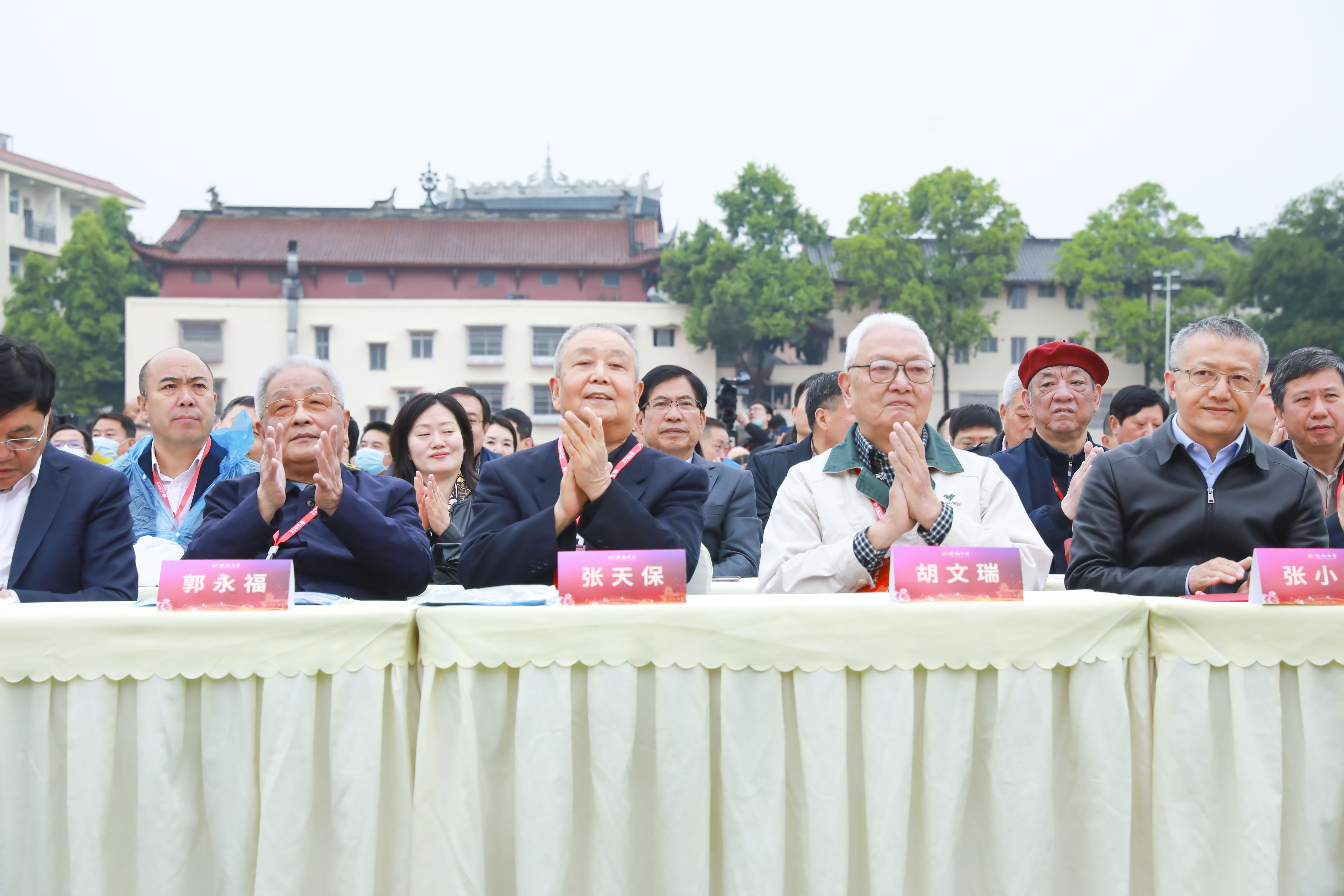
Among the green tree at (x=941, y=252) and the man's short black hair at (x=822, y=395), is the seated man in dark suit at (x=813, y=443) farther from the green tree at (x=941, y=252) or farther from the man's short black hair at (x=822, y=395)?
the green tree at (x=941, y=252)

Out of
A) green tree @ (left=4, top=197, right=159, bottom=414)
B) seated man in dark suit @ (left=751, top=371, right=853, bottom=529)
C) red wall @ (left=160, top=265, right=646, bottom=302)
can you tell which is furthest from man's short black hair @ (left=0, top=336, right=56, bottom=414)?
green tree @ (left=4, top=197, right=159, bottom=414)

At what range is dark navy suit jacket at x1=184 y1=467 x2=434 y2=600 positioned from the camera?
203 cm

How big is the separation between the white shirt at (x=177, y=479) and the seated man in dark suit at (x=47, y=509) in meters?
0.90

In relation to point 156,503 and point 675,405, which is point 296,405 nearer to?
point 156,503

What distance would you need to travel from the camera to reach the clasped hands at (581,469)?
1.89 meters

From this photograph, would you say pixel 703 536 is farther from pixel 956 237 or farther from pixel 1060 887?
pixel 956 237

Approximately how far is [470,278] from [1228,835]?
29110 mm

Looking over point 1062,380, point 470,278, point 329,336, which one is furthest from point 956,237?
point 1062,380

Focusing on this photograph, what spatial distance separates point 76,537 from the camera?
2.09 metres

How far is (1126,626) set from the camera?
1605mm

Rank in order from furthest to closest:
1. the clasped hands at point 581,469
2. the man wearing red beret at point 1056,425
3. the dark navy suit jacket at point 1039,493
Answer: the man wearing red beret at point 1056,425
the dark navy suit jacket at point 1039,493
the clasped hands at point 581,469

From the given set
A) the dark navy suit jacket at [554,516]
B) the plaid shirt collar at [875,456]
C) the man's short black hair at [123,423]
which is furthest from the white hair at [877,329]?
the man's short black hair at [123,423]

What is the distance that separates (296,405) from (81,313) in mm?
29081

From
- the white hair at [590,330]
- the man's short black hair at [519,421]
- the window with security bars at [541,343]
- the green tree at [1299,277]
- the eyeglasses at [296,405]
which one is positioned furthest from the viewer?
the window with security bars at [541,343]
